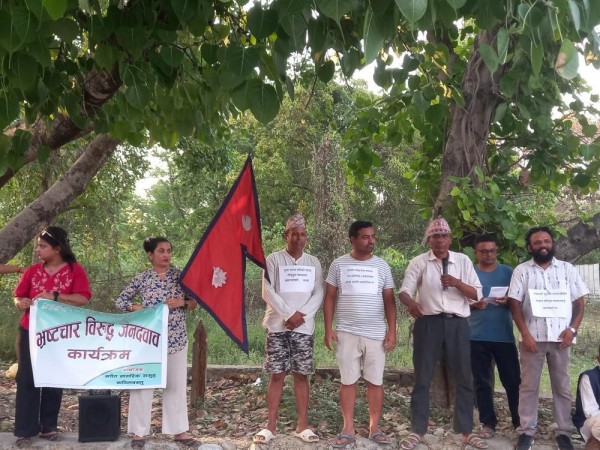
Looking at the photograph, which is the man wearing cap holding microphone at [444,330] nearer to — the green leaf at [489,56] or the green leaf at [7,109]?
the green leaf at [489,56]

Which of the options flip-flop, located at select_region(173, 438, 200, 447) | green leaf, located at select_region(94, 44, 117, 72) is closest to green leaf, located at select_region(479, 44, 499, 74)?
green leaf, located at select_region(94, 44, 117, 72)

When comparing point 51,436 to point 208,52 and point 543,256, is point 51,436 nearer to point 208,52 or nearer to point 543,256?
point 208,52

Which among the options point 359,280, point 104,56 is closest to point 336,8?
point 104,56

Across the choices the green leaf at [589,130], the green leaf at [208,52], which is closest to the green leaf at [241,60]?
the green leaf at [208,52]

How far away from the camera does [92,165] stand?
24.3 ft

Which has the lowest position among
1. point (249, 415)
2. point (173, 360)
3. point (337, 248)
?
point (249, 415)

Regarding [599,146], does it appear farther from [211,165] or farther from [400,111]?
[211,165]

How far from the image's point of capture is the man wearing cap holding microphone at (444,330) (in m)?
5.08

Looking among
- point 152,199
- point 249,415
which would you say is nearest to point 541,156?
point 249,415

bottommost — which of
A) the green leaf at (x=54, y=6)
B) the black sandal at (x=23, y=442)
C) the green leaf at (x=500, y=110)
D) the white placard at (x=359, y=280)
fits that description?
the black sandal at (x=23, y=442)

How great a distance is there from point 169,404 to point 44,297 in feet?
3.80

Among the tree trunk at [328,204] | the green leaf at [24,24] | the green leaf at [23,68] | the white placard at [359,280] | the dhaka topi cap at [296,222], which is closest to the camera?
the green leaf at [24,24]

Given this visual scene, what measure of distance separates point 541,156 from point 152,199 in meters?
22.9

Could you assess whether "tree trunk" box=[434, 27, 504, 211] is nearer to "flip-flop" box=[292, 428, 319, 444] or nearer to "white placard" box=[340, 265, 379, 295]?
"white placard" box=[340, 265, 379, 295]
